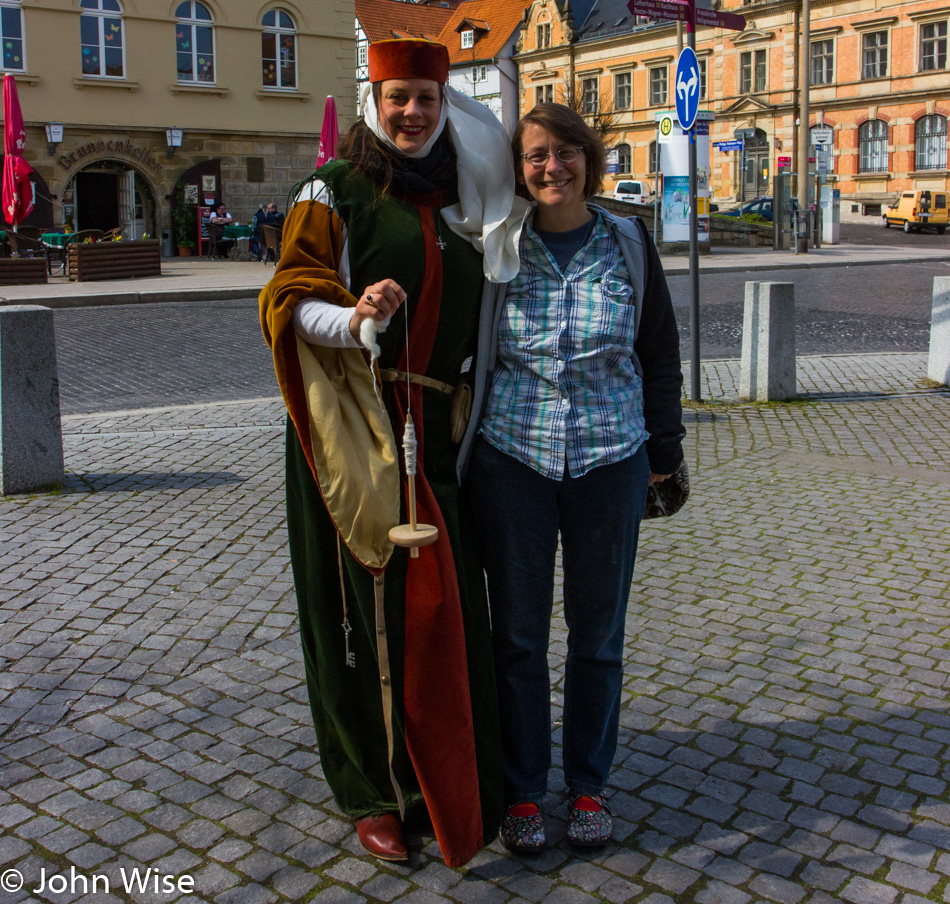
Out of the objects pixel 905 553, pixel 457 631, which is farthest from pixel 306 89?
pixel 457 631

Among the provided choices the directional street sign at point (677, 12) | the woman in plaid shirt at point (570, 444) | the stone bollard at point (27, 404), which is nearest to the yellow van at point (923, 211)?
the directional street sign at point (677, 12)

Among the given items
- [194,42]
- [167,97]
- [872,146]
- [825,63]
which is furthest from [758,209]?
[167,97]

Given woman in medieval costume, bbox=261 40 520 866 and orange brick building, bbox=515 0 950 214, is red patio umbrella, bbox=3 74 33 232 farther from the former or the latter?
orange brick building, bbox=515 0 950 214

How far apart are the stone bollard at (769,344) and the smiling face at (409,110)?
6.55 meters

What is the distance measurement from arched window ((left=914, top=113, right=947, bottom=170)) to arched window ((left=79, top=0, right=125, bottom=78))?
3666 cm

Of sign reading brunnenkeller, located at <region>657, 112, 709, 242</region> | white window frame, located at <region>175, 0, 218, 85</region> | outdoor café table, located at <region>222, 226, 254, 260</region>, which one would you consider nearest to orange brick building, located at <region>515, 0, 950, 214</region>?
white window frame, located at <region>175, 0, 218, 85</region>

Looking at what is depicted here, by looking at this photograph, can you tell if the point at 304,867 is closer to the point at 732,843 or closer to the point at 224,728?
the point at 224,728

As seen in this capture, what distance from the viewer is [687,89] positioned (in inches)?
356

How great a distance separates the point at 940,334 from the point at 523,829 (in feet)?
25.3

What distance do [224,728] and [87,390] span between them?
687 cm

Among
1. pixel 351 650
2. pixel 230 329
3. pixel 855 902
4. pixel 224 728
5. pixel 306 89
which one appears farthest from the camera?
pixel 306 89

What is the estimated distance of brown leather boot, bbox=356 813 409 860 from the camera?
9.43ft

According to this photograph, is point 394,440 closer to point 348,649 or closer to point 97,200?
point 348,649

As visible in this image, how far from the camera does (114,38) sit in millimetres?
27312
